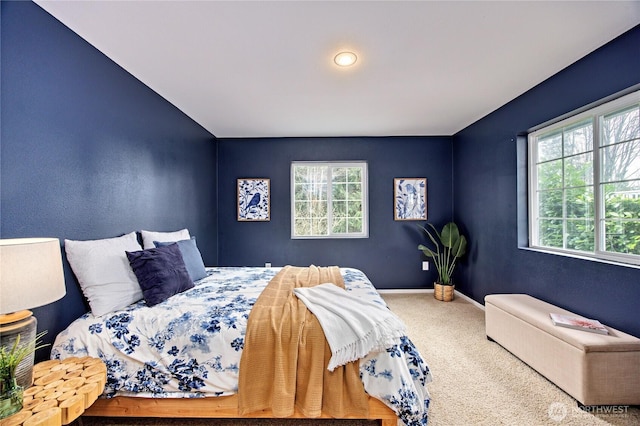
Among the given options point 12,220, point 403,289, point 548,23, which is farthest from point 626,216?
point 12,220

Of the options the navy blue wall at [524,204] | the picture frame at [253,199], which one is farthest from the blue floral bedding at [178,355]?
the picture frame at [253,199]

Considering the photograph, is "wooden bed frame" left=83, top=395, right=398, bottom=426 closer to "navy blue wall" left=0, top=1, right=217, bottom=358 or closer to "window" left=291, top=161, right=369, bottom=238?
"navy blue wall" left=0, top=1, right=217, bottom=358

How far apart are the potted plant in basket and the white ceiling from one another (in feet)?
5.68

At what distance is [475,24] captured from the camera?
1737 mm

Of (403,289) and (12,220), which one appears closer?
(12,220)

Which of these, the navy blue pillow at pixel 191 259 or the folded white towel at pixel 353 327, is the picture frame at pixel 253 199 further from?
the folded white towel at pixel 353 327

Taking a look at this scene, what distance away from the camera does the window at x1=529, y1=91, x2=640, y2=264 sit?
1937mm

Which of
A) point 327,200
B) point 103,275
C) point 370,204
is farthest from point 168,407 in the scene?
point 370,204

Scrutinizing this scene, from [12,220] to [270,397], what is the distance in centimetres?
169

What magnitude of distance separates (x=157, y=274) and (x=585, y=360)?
2.86 metres

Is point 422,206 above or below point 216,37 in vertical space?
below

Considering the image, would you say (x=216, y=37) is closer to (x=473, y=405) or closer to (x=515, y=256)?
(x=473, y=405)

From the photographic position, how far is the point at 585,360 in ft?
5.57

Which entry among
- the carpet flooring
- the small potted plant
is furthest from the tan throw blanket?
the small potted plant
